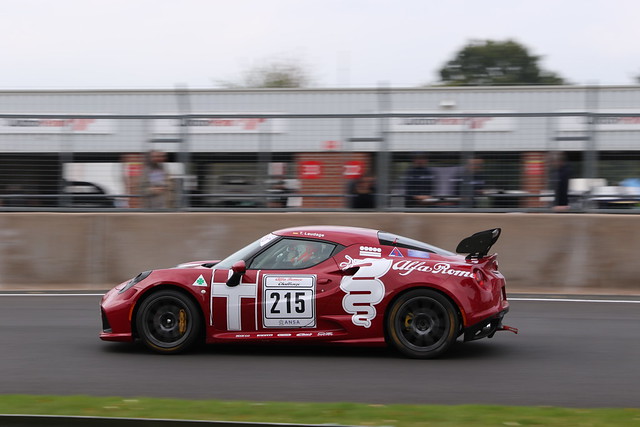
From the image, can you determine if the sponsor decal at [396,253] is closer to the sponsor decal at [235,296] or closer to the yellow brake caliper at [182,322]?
the sponsor decal at [235,296]

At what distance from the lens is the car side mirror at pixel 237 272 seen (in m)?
7.48

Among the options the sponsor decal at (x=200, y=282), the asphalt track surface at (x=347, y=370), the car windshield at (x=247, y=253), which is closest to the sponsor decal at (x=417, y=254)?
the asphalt track surface at (x=347, y=370)

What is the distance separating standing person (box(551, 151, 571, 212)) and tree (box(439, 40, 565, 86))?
53675 mm

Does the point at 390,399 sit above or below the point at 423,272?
below

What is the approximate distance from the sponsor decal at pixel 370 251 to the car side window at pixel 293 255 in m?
0.28

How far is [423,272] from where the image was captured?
7383mm

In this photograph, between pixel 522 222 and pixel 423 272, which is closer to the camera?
pixel 423 272

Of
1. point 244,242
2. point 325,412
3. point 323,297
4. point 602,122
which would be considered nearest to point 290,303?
point 323,297

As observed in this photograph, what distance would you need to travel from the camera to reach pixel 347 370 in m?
7.04

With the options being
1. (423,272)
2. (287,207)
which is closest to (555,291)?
(287,207)

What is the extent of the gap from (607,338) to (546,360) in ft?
4.53

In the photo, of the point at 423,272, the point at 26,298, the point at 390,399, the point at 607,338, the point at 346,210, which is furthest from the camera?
the point at 346,210

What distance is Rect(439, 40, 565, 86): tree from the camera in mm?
65250

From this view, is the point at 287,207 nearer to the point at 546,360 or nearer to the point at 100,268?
the point at 100,268
